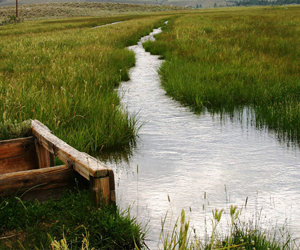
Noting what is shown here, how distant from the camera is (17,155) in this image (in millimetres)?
3625

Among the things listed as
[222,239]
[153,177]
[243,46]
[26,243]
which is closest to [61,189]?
[26,243]

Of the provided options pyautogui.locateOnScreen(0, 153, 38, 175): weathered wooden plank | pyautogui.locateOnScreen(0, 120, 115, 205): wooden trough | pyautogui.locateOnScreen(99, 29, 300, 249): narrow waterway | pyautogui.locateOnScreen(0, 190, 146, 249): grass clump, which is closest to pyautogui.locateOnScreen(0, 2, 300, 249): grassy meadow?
pyautogui.locateOnScreen(0, 190, 146, 249): grass clump

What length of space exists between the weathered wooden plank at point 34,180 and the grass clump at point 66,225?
0.10m

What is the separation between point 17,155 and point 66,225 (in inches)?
56.1

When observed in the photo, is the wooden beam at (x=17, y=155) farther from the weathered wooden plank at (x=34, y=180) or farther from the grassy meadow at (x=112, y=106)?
the weathered wooden plank at (x=34, y=180)

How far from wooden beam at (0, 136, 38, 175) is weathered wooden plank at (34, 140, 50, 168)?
0.12 metres

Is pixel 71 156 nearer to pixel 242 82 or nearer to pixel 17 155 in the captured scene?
pixel 17 155

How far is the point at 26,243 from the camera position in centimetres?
226

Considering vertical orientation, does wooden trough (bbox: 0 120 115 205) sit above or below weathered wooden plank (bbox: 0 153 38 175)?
above

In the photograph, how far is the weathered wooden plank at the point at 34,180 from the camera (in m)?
2.70

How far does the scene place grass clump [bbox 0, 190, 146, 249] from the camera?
7.68 ft

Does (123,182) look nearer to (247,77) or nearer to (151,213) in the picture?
(151,213)

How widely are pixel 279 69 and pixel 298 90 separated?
67.2 inches

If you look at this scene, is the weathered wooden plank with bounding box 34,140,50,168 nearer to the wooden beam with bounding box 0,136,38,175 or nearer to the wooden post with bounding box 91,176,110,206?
the wooden beam with bounding box 0,136,38,175
